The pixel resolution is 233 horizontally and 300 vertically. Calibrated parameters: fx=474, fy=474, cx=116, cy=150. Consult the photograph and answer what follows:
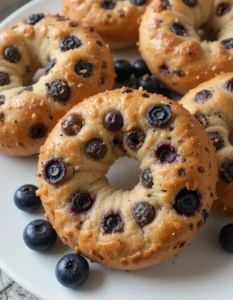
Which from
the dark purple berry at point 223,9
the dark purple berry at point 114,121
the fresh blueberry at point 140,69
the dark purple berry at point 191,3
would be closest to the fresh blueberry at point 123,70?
the fresh blueberry at point 140,69

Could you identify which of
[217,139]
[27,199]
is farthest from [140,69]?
[27,199]

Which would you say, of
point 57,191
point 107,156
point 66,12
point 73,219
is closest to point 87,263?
point 73,219

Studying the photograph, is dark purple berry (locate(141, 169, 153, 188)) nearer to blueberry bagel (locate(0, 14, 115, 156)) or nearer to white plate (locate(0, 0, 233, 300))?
white plate (locate(0, 0, 233, 300))

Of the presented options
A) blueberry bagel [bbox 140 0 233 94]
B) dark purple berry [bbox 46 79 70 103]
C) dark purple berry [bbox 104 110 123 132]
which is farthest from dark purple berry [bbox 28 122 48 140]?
blueberry bagel [bbox 140 0 233 94]

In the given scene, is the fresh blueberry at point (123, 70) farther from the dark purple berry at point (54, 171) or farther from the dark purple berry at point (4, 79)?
the dark purple berry at point (54, 171)

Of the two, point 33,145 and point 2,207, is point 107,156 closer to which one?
point 33,145

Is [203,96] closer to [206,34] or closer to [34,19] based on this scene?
[206,34]

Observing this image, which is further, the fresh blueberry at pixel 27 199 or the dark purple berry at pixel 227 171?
the fresh blueberry at pixel 27 199
